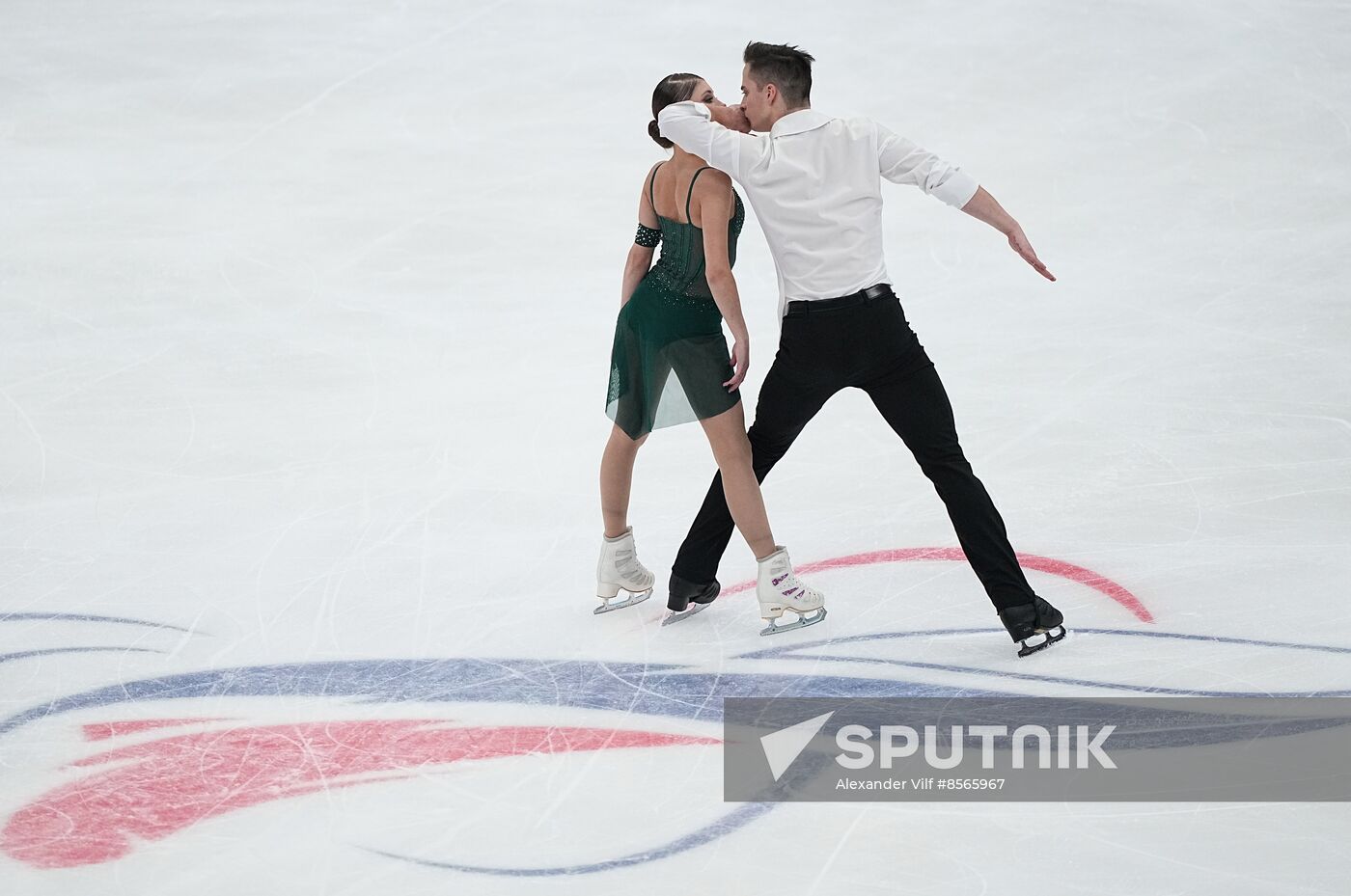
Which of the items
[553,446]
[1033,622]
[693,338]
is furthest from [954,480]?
[553,446]

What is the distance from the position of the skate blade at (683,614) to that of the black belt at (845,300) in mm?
871

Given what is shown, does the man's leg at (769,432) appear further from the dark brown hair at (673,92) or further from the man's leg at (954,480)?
the dark brown hair at (673,92)

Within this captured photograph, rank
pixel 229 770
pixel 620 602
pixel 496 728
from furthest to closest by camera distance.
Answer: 1. pixel 620 602
2. pixel 496 728
3. pixel 229 770

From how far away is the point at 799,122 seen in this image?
11.1 feet

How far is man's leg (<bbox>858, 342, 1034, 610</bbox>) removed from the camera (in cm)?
345

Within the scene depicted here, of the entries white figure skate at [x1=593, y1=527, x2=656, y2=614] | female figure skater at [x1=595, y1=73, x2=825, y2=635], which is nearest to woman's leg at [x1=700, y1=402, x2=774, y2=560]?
female figure skater at [x1=595, y1=73, x2=825, y2=635]

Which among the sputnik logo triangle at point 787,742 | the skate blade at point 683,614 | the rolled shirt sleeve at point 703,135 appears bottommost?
the sputnik logo triangle at point 787,742

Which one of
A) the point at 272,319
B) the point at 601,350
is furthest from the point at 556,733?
the point at 272,319

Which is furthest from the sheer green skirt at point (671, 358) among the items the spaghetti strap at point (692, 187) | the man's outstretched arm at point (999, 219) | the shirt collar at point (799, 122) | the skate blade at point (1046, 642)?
the skate blade at point (1046, 642)

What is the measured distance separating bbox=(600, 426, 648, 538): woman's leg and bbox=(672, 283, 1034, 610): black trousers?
0.52 meters

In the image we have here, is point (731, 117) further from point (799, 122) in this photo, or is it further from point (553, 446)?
point (553, 446)

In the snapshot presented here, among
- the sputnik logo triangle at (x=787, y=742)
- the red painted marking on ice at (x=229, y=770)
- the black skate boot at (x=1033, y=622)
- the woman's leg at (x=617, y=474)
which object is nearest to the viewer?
the red painted marking on ice at (x=229, y=770)

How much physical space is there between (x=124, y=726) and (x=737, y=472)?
1593 mm

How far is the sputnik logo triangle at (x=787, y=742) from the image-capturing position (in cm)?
302
